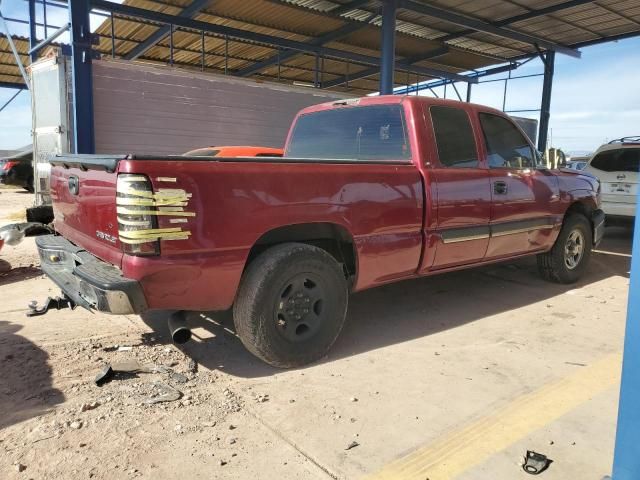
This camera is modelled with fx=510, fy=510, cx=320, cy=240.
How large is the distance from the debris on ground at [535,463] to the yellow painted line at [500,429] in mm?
143

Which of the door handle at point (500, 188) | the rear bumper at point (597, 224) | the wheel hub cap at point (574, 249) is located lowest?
the wheel hub cap at point (574, 249)

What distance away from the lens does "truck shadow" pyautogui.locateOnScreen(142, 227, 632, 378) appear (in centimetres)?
396

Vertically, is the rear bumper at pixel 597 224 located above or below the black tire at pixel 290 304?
above

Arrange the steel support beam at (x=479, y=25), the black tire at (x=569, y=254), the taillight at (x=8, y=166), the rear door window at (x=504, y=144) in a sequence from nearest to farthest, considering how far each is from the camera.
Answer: the rear door window at (x=504, y=144) → the black tire at (x=569, y=254) → the steel support beam at (x=479, y=25) → the taillight at (x=8, y=166)

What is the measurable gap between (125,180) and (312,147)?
2.58m

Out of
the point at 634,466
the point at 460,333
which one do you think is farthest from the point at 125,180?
the point at 460,333

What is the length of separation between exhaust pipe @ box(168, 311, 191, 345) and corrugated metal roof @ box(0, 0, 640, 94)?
9.72m

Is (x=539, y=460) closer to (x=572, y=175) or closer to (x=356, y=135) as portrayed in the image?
(x=356, y=135)

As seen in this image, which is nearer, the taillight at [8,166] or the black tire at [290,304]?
the black tire at [290,304]

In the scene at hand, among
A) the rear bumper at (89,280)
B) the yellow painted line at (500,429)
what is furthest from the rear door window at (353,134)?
the rear bumper at (89,280)

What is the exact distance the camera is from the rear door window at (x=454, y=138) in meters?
4.50

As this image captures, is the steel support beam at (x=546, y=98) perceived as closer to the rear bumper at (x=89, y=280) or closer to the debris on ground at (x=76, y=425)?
the rear bumper at (x=89, y=280)

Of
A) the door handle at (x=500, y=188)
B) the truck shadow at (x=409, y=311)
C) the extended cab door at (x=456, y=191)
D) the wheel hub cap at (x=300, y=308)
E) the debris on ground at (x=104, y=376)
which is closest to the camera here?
the debris on ground at (x=104, y=376)

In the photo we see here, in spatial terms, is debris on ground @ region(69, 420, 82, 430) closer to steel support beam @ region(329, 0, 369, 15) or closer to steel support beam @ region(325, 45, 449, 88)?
steel support beam @ region(329, 0, 369, 15)
